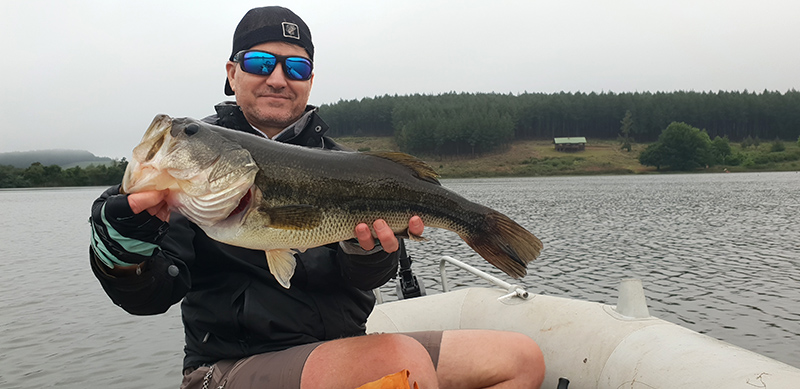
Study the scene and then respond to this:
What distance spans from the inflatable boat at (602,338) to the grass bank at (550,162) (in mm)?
69578

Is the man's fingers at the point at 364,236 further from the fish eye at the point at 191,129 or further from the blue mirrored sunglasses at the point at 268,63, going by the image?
the blue mirrored sunglasses at the point at 268,63

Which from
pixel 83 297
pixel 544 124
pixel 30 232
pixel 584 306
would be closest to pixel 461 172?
pixel 544 124

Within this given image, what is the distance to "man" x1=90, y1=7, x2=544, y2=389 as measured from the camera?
279 centimetres

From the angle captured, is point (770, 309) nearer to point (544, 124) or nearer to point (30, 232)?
point (30, 232)

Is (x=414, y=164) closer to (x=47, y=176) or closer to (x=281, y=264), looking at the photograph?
(x=281, y=264)

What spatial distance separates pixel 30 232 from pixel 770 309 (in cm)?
3032

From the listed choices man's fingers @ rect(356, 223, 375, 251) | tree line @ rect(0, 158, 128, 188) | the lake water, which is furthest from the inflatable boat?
tree line @ rect(0, 158, 128, 188)

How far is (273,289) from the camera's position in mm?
3252

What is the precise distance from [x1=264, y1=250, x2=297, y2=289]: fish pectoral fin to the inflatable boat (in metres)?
3.07

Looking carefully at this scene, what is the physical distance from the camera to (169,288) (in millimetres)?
3014

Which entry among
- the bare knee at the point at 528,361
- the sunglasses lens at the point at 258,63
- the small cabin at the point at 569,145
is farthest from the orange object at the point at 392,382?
the small cabin at the point at 569,145

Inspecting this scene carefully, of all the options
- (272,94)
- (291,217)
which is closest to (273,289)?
(291,217)

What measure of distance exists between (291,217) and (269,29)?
169cm

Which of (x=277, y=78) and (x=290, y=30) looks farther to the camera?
(x=290, y=30)
